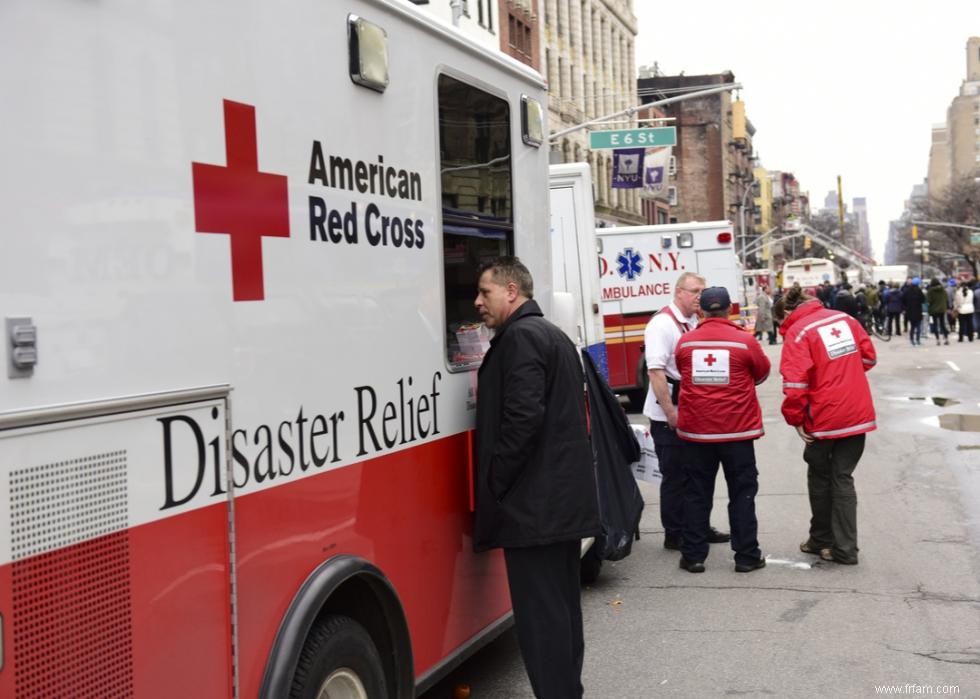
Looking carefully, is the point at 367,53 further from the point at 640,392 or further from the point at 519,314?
the point at 640,392

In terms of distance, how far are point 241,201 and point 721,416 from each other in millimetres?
4681

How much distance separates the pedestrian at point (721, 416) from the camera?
24.2 feet

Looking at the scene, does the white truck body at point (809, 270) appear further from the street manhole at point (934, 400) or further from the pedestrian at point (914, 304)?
the street manhole at point (934, 400)

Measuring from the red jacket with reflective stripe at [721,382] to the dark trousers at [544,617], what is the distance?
9.71 feet

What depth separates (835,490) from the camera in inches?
301

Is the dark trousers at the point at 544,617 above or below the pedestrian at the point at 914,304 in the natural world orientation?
below

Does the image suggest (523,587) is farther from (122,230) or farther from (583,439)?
(122,230)

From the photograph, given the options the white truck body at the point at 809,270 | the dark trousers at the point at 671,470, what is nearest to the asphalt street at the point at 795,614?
the dark trousers at the point at 671,470

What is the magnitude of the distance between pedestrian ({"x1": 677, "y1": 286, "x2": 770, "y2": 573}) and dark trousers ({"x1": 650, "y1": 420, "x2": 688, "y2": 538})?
Result: 447 mm

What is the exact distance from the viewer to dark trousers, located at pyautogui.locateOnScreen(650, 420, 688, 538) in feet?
26.8

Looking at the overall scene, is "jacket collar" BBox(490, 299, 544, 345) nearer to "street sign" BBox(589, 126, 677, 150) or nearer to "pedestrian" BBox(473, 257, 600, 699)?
"pedestrian" BBox(473, 257, 600, 699)

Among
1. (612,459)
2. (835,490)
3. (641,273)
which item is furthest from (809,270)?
(612,459)

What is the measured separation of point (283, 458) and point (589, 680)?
2775 millimetres

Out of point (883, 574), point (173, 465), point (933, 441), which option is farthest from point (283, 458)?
point (933, 441)
